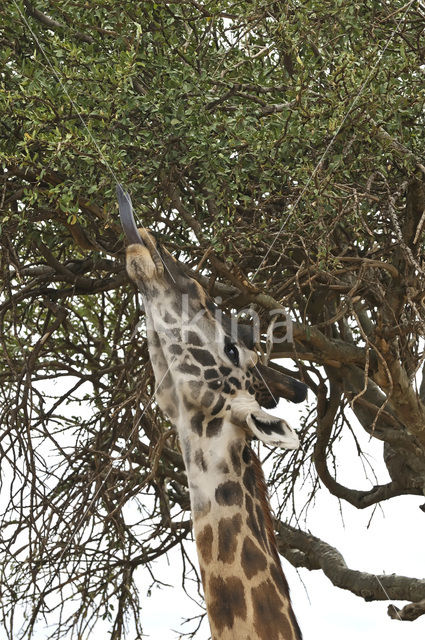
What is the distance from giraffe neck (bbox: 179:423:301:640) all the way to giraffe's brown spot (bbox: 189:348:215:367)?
10.3 inches

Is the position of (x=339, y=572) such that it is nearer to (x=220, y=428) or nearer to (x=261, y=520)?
(x=261, y=520)

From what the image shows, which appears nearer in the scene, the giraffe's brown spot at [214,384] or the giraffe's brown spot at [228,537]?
the giraffe's brown spot at [228,537]

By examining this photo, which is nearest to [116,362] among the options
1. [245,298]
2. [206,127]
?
[245,298]

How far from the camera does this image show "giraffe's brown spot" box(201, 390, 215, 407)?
390 cm

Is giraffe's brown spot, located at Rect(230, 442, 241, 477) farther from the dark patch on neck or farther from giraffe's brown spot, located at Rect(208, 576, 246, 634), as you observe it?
giraffe's brown spot, located at Rect(208, 576, 246, 634)

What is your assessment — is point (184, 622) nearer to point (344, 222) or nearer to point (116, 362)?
point (116, 362)

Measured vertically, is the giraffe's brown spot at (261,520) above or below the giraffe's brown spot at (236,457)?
below

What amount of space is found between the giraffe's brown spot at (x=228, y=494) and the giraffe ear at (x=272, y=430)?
0.26 m

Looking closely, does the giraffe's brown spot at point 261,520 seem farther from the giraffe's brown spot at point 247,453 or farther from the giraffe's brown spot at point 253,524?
the giraffe's brown spot at point 247,453

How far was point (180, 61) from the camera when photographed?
607 centimetres

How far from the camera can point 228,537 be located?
3795 millimetres

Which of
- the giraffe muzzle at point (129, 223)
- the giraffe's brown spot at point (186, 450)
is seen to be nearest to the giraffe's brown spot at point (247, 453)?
the giraffe's brown spot at point (186, 450)

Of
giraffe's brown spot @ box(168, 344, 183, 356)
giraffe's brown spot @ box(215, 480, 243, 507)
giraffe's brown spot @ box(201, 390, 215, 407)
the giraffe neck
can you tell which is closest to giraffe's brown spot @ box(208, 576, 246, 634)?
the giraffe neck

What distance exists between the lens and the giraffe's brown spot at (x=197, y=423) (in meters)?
3.90
